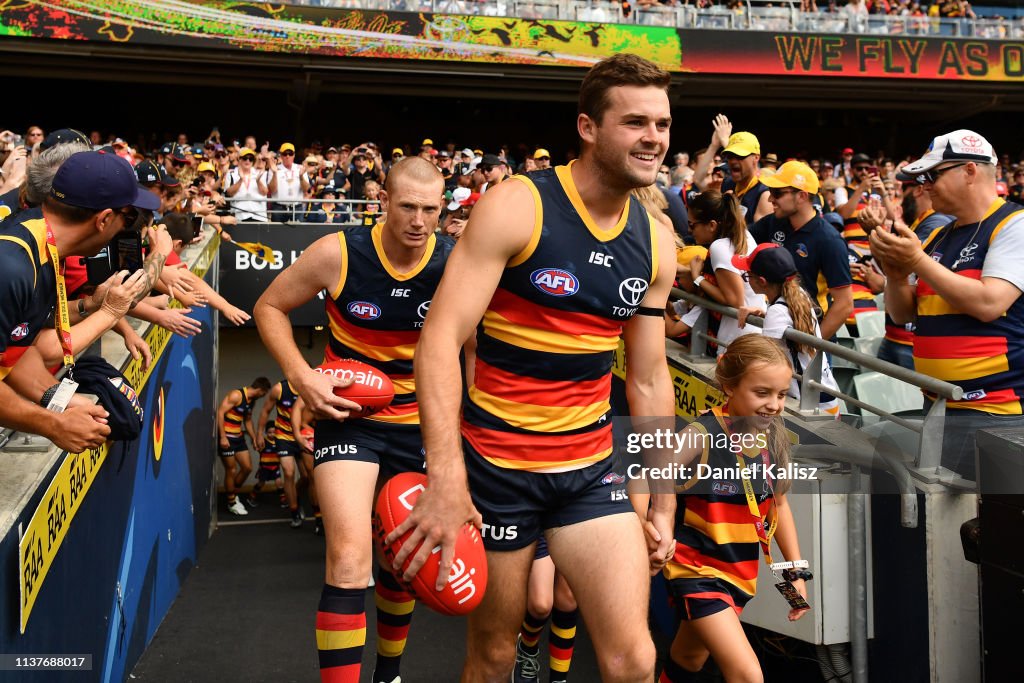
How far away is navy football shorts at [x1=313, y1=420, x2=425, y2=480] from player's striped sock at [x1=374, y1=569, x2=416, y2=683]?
0.55m

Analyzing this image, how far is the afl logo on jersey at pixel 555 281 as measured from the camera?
9.96ft

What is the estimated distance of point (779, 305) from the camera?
18.9 ft

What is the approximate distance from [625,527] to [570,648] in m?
2.21

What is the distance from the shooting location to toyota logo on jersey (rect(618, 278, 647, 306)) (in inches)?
124

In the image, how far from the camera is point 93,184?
348 centimetres

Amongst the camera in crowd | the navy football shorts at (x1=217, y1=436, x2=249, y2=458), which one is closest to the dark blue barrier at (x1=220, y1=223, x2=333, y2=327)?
the navy football shorts at (x1=217, y1=436, x2=249, y2=458)

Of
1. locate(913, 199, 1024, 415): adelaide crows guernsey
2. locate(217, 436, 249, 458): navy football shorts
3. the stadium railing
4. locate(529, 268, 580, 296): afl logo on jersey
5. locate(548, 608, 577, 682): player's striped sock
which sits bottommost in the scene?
locate(217, 436, 249, 458): navy football shorts

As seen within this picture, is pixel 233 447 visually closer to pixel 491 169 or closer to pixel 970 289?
pixel 491 169

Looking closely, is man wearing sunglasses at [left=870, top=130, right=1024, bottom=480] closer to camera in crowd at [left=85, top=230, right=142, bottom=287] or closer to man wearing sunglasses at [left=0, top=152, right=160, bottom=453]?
man wearing sunglasses at [left=0, top=152, right=160, bottom=453]

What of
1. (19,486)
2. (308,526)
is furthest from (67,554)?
(308,526)

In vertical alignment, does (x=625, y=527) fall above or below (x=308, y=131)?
below

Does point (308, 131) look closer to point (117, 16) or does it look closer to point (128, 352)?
point (117, 16)

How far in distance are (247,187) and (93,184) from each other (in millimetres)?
13132

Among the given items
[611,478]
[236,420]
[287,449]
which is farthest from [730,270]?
[236,420]
